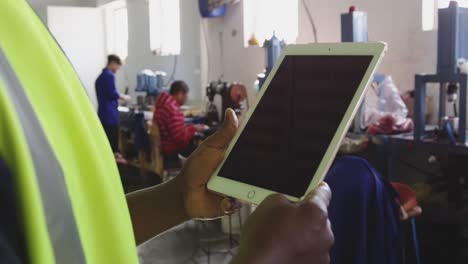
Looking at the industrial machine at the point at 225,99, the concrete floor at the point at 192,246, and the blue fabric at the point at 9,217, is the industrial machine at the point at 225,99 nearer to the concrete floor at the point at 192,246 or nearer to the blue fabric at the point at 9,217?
the concrete floor at the point at 192,246

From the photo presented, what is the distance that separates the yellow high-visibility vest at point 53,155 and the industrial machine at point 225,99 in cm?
326

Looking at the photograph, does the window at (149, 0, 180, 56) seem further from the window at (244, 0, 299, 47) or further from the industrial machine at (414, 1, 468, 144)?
the industrial machine at (414, 1, 468, 144)

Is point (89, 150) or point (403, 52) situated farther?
point (403, 52)

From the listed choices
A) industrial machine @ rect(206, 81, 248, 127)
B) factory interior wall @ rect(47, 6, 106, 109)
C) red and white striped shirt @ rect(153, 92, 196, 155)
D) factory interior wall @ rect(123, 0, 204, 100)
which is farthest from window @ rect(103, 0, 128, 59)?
red and white striped shirt @ rect(153, 92, 196, 155)

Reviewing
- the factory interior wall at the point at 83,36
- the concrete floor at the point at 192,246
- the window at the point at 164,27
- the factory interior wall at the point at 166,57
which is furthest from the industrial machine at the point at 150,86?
the concrete floor at the point at 192,246

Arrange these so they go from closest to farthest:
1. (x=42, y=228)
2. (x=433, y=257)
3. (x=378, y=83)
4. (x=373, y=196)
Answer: (x=42, y=228) < (x=373, y=196) < (x=433, y=257) < (x=378, y=83)

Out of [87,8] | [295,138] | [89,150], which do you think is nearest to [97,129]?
[89,150]

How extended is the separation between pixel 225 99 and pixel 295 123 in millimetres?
3172

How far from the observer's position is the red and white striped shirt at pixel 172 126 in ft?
13.0

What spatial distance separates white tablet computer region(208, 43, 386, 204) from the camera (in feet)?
2.59

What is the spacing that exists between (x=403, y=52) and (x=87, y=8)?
18.3 feet

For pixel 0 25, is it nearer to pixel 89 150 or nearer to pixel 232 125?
pixel 89 150

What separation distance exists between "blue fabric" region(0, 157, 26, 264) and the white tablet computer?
43 cm

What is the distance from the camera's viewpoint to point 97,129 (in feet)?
1.59
